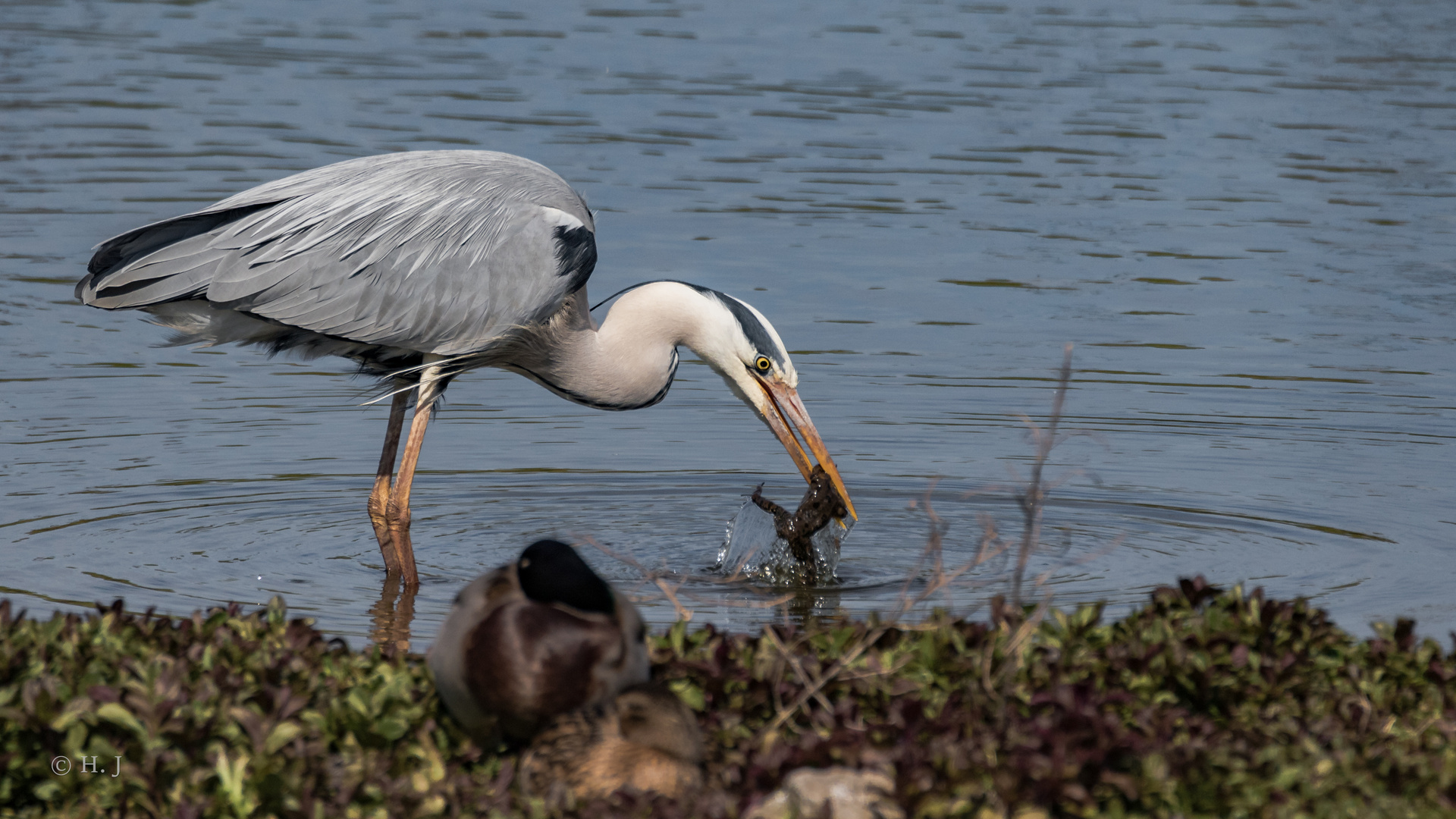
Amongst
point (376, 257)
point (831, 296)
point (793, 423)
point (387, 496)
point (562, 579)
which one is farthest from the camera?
point (831, 296)

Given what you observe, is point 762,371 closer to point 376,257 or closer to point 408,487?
point 408,487

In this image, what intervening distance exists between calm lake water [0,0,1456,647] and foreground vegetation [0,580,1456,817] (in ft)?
3.86

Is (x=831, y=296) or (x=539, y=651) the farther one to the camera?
(x=831, y=296)

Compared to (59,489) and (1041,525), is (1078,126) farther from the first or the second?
(59,489)

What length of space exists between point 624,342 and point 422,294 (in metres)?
0.89

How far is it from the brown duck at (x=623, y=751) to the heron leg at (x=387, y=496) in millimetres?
3356

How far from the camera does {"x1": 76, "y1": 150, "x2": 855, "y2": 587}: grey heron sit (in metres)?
7.38

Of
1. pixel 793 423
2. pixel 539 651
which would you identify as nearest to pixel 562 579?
pixel 539 651

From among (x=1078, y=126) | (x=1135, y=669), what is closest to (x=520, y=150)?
Answer: (x=1078, y=126)

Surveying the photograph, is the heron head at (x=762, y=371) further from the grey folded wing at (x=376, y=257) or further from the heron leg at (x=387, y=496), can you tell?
the heron leg at (x=387, y=496)

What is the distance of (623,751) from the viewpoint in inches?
165

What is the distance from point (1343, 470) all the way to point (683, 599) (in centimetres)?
380

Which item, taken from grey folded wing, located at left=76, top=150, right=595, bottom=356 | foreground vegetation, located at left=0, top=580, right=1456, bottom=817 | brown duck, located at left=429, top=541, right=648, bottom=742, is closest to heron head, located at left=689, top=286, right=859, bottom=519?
grey folded wing, located at left=76, top=150, right=595, bottom=356

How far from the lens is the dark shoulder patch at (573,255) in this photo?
7648 mm
